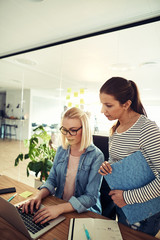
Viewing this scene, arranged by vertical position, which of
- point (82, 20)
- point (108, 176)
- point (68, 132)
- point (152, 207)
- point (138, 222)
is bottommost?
point (138, 222)

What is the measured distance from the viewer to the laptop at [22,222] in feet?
2.13

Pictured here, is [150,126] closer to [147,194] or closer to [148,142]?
[148,142]

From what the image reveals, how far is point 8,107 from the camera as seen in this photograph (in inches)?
296

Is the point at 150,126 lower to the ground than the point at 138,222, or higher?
higher

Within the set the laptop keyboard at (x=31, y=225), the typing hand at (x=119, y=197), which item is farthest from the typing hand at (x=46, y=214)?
the typing hand at (x=119, y=197)

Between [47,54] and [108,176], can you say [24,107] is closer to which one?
[47,54]

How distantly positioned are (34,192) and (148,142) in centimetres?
86

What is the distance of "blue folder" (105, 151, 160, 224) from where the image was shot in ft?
2.56

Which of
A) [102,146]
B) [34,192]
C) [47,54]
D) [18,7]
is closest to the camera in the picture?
[34,192]

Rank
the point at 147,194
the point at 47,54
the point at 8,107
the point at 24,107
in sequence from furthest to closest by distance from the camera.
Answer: the point at 8,107
the point at 24,107
the point at 47,54
the point at 147,194

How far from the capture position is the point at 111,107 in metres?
0.96

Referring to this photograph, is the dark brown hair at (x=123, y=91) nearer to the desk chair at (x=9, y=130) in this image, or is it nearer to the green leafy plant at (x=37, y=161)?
the green leafy plant at (x=37, y=161)

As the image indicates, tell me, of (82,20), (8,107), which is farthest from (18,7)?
(8,107)

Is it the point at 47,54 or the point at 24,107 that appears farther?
the point at 24,107
